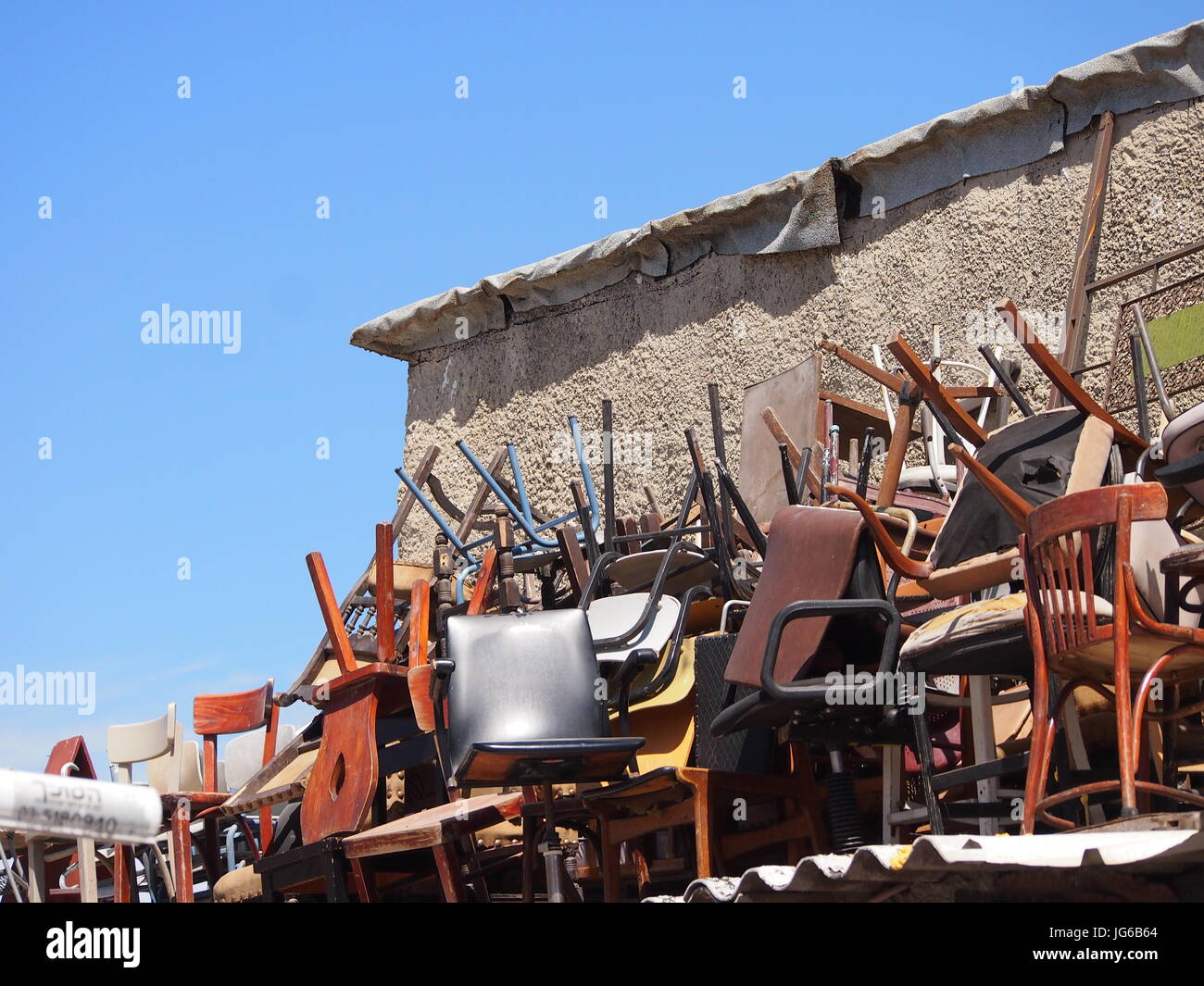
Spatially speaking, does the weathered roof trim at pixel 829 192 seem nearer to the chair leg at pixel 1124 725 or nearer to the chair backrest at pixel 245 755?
the chair backrest at pixel 245 755

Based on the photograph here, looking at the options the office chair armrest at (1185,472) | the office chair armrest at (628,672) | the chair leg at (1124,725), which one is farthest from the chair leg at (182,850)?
the office chair armrest at (1185,472)

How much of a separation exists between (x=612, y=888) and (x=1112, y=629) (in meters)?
1.83

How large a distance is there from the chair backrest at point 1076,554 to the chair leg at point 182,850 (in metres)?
3.14

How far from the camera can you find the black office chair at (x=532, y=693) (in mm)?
3928

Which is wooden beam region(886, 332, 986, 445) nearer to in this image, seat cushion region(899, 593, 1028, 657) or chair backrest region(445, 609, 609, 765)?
seat cushion region(899, 593, 1028, 657)

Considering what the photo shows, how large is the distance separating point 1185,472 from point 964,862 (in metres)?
1.04

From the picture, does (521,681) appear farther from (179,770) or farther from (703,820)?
(179,770)

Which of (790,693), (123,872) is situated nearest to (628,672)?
(790,693)

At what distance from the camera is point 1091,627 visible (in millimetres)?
2881

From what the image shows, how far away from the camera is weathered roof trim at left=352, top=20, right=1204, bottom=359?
6566 millimetres

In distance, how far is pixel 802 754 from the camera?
13.4 ft
